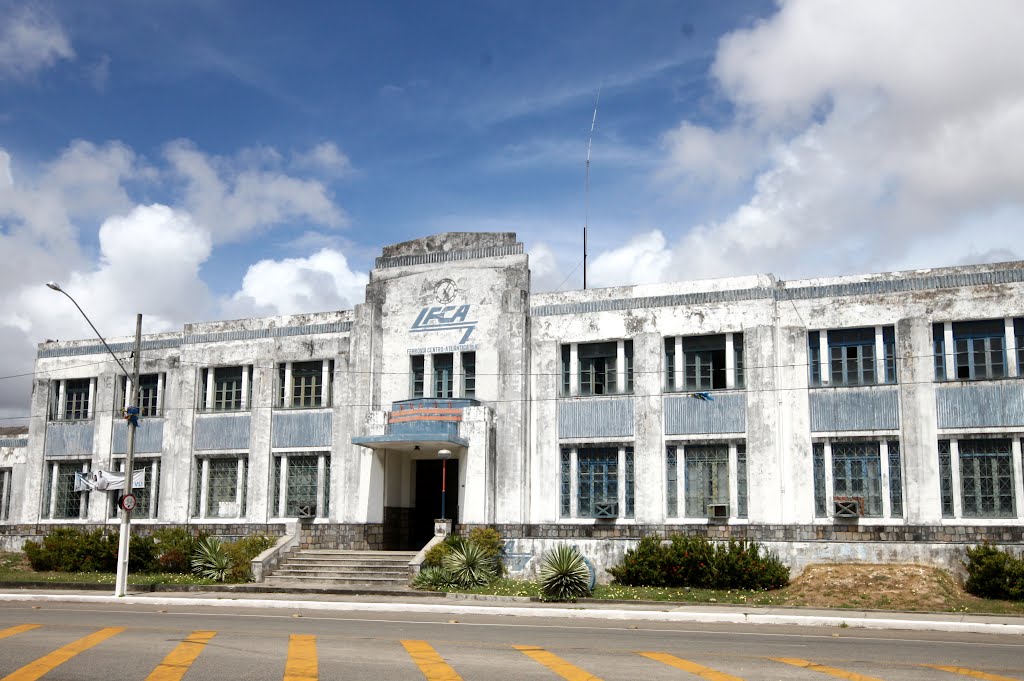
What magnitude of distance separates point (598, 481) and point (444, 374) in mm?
5829

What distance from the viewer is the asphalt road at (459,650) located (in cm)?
1235

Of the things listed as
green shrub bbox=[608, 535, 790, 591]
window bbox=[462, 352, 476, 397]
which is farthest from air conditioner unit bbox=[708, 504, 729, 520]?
window bbox=[462, 352, 476, 397]

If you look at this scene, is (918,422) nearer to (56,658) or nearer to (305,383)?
(305,383)

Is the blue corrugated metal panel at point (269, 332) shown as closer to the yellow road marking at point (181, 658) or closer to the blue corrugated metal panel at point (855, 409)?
the blue corrugated metal panel at point (855, 409)

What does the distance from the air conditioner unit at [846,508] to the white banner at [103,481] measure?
19.7m

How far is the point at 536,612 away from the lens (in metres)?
21.3

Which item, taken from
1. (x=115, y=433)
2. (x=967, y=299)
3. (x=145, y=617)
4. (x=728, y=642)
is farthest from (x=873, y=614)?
(x=115, y=433)

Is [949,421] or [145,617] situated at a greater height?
[949,421]

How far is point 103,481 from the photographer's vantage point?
31141 millimetres

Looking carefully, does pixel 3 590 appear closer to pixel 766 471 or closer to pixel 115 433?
pixel 115 433

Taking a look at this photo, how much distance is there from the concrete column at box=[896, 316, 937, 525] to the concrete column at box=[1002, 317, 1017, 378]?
5.72 ft

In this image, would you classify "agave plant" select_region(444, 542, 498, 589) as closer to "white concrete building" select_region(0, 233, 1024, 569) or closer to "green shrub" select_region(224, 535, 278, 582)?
"white concrete building" select_region(0, 233, 1024, 569)

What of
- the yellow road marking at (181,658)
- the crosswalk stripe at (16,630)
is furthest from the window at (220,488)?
the yellow road marking at (181,658)

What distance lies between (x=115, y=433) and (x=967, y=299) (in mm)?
27273
